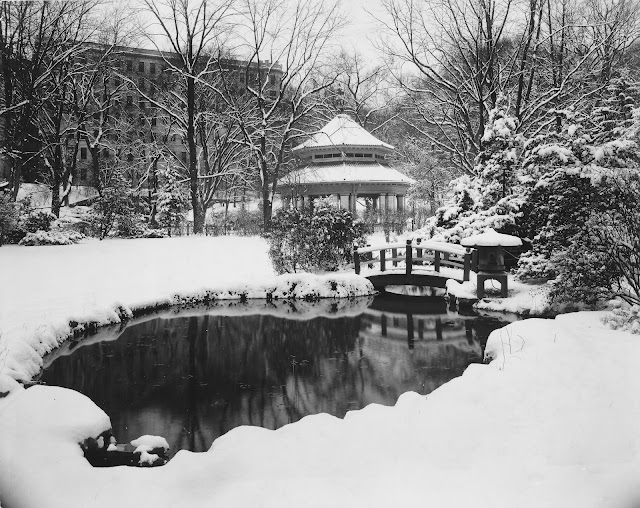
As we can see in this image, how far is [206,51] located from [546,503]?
30.6m

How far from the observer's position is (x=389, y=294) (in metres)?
18.0

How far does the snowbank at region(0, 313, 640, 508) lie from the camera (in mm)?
3984

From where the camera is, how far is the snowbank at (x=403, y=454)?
3984mm

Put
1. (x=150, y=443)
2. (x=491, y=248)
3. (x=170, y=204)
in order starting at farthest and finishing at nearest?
(x=170, y=204) < (x=491, y=248) < (x=150, y=443)

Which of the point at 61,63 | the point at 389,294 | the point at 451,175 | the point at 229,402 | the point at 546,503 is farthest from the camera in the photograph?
the point at 451,175

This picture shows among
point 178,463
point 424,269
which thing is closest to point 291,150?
point 424,269

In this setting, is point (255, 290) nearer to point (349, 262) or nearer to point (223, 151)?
point (349, 262)

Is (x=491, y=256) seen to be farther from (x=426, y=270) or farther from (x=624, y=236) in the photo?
(x=624, y=236)

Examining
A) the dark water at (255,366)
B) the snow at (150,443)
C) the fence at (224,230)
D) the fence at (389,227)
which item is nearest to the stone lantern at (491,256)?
the dark water at (255,366)

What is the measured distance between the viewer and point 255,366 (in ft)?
33.4

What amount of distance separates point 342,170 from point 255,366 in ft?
68.3

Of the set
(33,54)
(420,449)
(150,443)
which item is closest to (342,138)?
(33,54)

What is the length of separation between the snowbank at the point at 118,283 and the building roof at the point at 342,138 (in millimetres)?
10211

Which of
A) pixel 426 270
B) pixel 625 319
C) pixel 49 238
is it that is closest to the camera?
pixel 625 319
